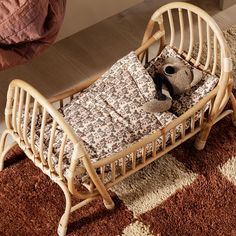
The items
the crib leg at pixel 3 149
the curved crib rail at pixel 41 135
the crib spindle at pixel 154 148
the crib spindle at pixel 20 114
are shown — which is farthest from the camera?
the crib leg at pixel 3 149

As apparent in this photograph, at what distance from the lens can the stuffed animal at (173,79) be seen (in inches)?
59.6

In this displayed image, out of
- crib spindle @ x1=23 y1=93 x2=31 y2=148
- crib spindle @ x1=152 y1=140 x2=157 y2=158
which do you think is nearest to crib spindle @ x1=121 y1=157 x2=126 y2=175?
crib spindle @ x1=152 y1=140 x2=157 y2=158

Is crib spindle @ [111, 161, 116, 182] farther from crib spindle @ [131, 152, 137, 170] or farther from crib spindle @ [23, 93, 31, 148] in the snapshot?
crib spindle @ [23, 93, 31, 148]

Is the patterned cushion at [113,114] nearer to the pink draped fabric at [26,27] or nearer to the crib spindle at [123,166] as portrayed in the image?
the crib spindle at [123,166]

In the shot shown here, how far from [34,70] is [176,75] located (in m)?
0.62

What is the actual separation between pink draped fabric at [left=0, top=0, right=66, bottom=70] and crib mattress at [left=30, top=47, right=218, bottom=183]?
20cm

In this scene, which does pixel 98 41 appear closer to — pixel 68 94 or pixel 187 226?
pixel 68 94

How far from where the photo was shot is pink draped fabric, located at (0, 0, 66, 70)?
134 cm

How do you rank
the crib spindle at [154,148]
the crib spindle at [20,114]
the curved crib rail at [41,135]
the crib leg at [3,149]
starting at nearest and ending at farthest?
the curved crib rail at [41,135] < the crib spindle at [20,114] < the crib spindle at [154,148] < the crib leg at [3,149]

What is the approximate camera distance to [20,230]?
4.75 ft

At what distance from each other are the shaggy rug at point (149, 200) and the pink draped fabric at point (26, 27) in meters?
0.35

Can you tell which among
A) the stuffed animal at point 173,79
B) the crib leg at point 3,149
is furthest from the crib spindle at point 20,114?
the stuffed animal at point 173,79

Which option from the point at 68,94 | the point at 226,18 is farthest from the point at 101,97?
the point at 226,18

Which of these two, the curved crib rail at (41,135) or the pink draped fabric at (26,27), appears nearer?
the curved crib rail at (41,135)
